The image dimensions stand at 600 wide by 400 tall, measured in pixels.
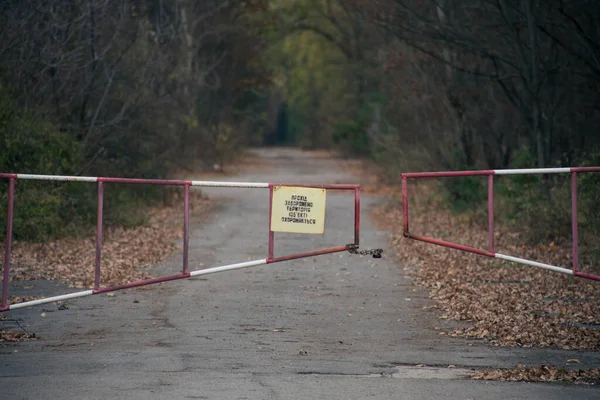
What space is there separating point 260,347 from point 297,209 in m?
1.60

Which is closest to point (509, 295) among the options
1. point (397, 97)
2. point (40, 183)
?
point (40, 183)

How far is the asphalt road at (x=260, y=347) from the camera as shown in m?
7.86

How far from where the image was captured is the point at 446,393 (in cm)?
775

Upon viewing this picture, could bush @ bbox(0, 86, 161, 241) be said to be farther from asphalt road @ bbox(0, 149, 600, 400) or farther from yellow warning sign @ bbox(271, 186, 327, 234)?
yellow warning sign @ bbox(271, 186, 327, 234)

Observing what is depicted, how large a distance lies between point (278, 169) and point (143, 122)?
30027 millimetres

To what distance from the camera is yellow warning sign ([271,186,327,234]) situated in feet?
34.0

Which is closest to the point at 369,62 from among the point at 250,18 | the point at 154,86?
the point at 250,18

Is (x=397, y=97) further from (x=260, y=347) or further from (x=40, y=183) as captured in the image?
(x=260, y=347)

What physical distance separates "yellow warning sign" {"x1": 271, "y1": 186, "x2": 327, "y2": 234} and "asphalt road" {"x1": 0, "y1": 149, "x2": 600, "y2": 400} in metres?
1.18

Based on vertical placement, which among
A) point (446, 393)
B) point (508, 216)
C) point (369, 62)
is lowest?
point (446, 393)

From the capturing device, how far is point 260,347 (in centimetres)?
968

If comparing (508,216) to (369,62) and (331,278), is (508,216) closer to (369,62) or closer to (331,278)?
(331,278)

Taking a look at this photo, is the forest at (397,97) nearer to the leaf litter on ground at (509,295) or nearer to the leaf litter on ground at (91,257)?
the leaf litter on ground at (91,257)

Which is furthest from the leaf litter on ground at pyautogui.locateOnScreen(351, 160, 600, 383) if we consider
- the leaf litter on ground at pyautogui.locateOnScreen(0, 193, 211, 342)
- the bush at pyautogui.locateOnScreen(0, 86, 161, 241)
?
the bush at pyautogui.locateOnScreen(0, 86, 161, 241)
